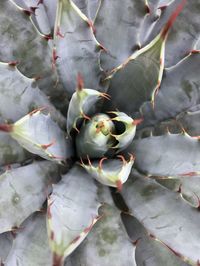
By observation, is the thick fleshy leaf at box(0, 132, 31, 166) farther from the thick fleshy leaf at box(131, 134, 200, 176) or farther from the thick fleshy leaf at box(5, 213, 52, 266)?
the thick fleshy leaf at box(131, 134, 200, 176)

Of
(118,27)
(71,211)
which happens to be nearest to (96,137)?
(71,211)

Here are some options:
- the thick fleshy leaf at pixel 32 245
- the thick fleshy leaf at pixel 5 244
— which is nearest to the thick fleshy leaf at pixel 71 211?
the thick fleshy leaf at pixel 32 245

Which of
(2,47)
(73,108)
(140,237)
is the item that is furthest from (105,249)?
(2,47)

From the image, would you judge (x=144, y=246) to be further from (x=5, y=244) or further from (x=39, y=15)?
(x=39, y=15)

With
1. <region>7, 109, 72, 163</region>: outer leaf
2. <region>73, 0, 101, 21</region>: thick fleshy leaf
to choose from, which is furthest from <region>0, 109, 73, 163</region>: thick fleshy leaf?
<region>73, 0, 101, 21</region>: thick fleshy leaf

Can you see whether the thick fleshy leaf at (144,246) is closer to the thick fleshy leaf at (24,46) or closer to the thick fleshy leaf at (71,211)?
the thick fleshy leaf at (71,211)

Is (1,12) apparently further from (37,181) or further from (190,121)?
(190,121)
